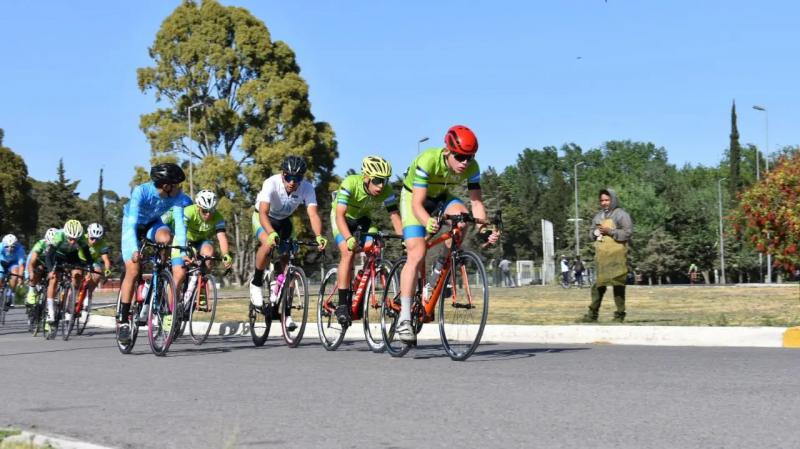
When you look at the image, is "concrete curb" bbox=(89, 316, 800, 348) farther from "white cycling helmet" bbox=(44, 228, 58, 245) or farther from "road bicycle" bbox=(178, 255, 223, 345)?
"white cycling helmet" bbox=(44, 228, 58, 245)

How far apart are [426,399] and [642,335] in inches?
215

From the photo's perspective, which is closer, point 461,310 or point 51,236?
point 461,310

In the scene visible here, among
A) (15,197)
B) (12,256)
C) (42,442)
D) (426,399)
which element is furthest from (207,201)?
(15,197)

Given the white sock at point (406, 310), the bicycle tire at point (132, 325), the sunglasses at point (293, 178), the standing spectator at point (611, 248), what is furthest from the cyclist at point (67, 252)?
the white sock at point (406, 310)

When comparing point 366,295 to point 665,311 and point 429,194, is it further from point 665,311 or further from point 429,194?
point 665,311

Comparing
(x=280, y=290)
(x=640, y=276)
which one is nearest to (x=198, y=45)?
(x=280, y=290)

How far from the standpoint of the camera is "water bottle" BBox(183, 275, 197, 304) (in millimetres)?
12789

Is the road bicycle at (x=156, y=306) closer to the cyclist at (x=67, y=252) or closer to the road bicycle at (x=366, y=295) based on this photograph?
the road bicycle at (x=366, y=295)

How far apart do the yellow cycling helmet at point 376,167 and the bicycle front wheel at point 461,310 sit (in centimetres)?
200

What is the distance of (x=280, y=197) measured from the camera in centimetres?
1190

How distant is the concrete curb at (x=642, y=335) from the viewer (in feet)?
35.0

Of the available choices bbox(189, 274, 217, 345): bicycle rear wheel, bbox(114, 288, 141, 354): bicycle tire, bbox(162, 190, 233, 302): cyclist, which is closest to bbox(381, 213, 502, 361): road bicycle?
bbox(114, 288, 141, 354): bicycle tire

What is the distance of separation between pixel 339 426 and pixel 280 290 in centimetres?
651

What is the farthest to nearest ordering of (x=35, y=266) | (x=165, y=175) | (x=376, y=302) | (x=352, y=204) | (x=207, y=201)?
1. (x=35, y=266)
2. (x=207, y=201)
3. (x=165, y=175)
4. (x=352, y=204)
5. (x=376, y=302)
